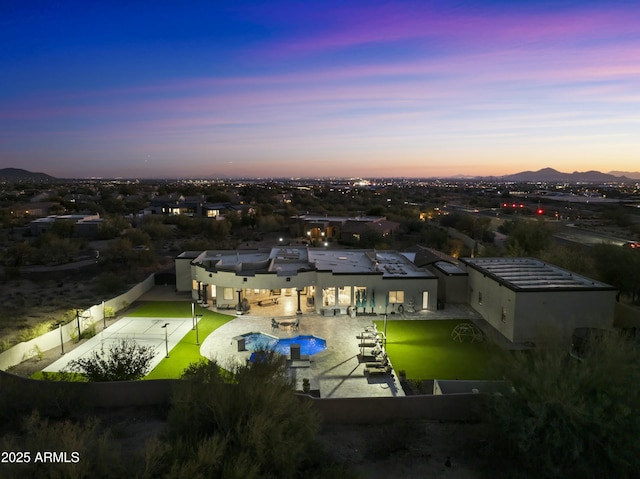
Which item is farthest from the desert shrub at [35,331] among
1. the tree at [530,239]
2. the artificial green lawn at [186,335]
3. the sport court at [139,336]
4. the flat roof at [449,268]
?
the tree at [530,239]

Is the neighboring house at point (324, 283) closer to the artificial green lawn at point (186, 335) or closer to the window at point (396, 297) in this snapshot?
the window at point (396, 297)

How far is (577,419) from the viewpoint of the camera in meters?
9.46

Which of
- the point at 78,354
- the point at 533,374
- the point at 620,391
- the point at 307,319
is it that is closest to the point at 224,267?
the point at 307,319

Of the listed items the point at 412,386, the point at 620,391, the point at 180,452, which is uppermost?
the point at 620,391

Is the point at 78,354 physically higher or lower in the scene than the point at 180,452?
lower

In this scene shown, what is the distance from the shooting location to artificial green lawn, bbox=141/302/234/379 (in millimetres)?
16203

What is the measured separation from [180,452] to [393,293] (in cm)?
1652

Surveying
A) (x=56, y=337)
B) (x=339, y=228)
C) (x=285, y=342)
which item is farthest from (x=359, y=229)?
(x=56, y=337)

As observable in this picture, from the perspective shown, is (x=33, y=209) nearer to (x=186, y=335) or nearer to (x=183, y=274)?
(x=183, y=274)

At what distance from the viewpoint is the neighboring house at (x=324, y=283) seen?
23.1 metres

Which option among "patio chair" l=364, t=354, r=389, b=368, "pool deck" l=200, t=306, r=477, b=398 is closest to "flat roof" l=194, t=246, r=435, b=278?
"pool deck" l=200, t=306, r=477, b=398

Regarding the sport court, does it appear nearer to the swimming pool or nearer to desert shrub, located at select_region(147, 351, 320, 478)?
the swimming pool

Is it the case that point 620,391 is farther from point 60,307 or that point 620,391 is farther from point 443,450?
point 60,307

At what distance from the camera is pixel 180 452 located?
835cm
